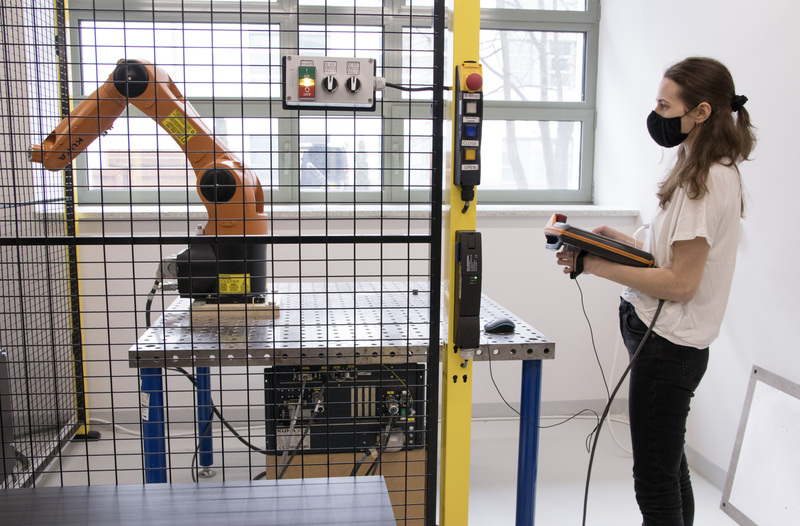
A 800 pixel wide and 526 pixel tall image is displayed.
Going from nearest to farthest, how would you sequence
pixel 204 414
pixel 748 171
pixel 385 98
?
pixel 748 171
pixel 204 414
pixel 385 98

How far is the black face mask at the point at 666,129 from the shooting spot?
1.71 m

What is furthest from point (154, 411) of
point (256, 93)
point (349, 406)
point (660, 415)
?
point (256, 93)

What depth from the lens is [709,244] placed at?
1.59 m

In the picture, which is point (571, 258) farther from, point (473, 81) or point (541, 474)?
point (541, 474)

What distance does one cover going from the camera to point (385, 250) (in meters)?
3.25

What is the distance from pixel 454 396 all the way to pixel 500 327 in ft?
1.08

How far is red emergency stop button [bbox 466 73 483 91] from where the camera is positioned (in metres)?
1.47

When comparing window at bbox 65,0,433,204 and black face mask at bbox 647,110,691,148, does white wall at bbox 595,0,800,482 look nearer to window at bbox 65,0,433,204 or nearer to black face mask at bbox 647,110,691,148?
black face mask at bbox 647,110,691,148

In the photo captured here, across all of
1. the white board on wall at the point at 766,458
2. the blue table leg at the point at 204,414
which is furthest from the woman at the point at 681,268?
the blue table leg at the point at 204,414

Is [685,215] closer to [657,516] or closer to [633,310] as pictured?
[633,310]

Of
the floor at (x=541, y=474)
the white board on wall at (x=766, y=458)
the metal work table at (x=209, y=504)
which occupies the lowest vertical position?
the floor at (x=541, y=474)

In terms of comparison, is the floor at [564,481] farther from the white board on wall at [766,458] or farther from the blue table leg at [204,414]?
the blue table leg at [204,414]

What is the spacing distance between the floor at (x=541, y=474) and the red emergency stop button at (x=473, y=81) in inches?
59.4

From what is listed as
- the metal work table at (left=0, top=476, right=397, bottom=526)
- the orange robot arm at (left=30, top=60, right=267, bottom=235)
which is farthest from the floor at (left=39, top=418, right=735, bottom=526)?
the metal work table at (left=0, top=476, right=397, bottom=526)
